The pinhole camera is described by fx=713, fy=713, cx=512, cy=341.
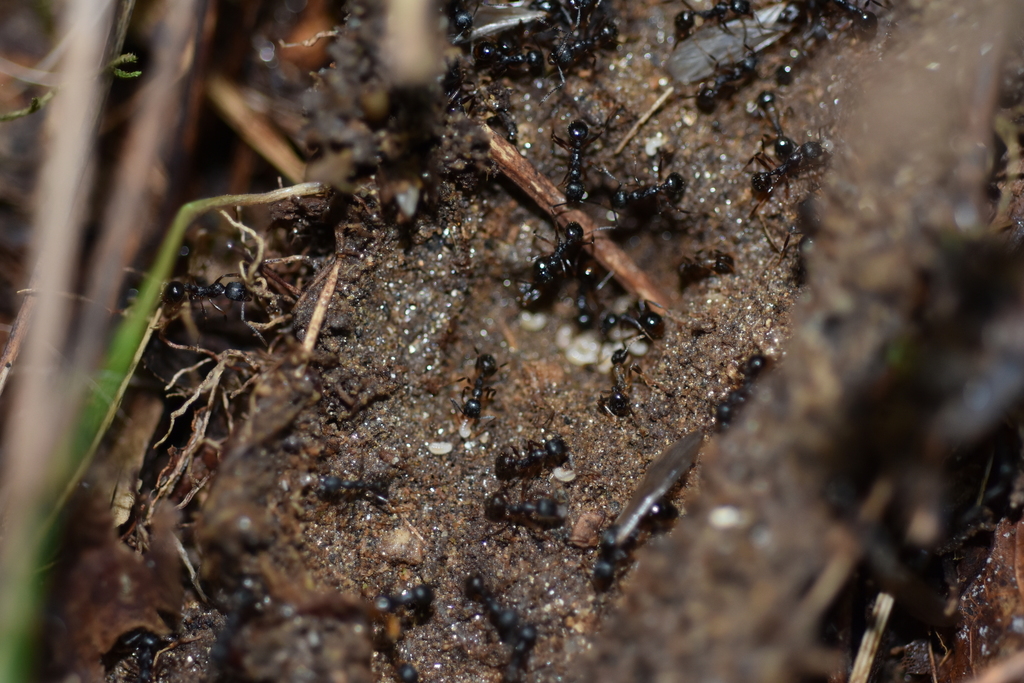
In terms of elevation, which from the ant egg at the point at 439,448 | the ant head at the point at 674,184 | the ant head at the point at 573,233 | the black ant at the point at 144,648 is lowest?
the black ant at the point at 144,648

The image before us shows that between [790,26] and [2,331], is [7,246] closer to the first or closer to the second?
[2,331]

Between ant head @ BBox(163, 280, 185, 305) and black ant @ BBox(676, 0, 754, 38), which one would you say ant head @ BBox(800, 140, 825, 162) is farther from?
ant head @ BBox(163, 280, 185, 305)

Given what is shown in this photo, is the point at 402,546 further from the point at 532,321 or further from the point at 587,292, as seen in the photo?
the point at 587,292

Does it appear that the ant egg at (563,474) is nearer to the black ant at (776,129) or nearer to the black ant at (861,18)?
the black ant at (776,129)

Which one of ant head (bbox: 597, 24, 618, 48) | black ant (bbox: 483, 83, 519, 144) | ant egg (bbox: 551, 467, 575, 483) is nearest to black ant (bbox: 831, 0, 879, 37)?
ant head (bbox: 597, 24, 618, 48)

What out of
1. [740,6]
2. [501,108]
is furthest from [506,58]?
[740,6]

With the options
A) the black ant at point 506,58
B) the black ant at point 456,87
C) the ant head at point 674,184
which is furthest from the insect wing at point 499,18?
the ant head at point 674,184
